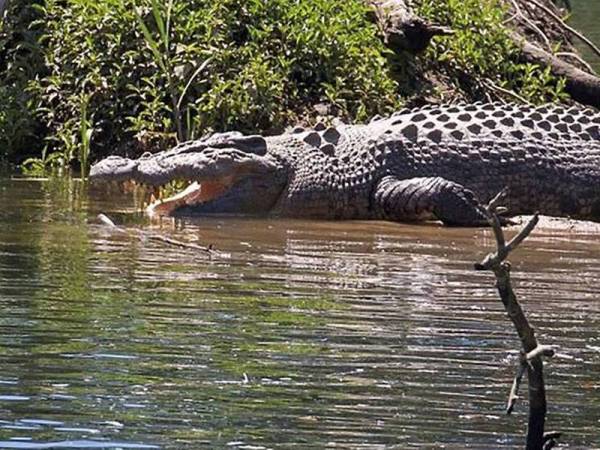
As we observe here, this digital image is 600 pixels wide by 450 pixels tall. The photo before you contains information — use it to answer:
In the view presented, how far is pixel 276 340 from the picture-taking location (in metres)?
5.25

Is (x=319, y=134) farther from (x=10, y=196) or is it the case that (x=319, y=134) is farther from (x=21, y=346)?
(x=21, y=346)

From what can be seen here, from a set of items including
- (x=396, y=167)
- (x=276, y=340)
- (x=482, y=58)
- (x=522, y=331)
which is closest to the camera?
(x=522, y=331)

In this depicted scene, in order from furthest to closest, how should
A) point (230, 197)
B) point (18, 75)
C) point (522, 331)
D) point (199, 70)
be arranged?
point (18, 75)
point (199, 70)
point (230, 197)
point (522, 331)

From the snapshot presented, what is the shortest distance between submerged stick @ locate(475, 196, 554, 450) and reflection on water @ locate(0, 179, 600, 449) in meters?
0.63

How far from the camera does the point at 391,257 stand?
766 centimetres

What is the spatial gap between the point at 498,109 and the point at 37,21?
367 cm

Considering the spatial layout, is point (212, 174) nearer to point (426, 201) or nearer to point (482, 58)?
point (426, 201)

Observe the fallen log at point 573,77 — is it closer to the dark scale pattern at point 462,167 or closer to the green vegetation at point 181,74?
the green vegetation at point 181,74

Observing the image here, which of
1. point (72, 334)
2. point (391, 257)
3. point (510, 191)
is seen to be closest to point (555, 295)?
point (391, 257)

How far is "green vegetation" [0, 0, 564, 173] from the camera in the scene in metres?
11.1

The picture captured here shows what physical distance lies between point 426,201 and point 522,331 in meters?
6.16

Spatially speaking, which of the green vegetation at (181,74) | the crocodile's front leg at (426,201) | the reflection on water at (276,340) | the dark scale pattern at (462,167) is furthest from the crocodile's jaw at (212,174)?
the green vegetation at (181,74)

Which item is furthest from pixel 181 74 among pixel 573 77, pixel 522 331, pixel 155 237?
pixel 522 331

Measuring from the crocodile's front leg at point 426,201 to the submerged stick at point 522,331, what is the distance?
5.80 m
